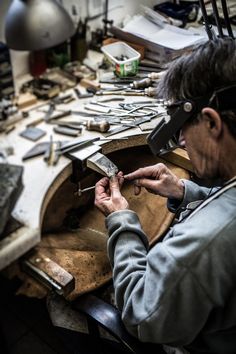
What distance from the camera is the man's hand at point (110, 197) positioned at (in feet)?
3.91

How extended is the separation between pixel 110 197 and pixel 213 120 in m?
0.49

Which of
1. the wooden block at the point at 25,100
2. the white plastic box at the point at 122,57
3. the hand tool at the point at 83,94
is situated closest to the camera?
the wooden block at the point at 25,100

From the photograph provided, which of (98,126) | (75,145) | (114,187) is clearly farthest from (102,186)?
(98,126)

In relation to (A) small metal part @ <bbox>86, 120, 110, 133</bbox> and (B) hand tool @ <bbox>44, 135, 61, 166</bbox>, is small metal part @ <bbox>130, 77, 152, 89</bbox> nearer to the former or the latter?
(A) small metal part @ <bbox>86, 120, 110, 133</bbox>

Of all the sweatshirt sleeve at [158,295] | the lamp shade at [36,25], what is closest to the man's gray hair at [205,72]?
the sweatshirt sleeve at [158,295]

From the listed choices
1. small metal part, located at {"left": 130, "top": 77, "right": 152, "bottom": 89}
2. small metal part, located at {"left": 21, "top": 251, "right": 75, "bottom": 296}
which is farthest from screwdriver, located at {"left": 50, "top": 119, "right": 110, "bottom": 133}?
small metal part, located at {"left": 21, "top": 251, "right": 75, "bottom": 296}

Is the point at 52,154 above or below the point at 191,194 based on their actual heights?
above

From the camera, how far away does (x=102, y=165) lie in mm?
1342

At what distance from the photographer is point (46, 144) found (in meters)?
1.42

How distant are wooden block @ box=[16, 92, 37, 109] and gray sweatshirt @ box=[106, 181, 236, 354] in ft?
3.25

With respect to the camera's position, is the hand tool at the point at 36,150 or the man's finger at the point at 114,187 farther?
the hand tool at the point at 36,150

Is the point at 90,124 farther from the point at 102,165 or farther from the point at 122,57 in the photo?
the point at 122,57

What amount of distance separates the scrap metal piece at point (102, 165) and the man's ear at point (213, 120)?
1.61 ft

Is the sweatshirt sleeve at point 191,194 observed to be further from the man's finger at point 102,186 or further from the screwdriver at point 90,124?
the screwdriver at point 90,124
